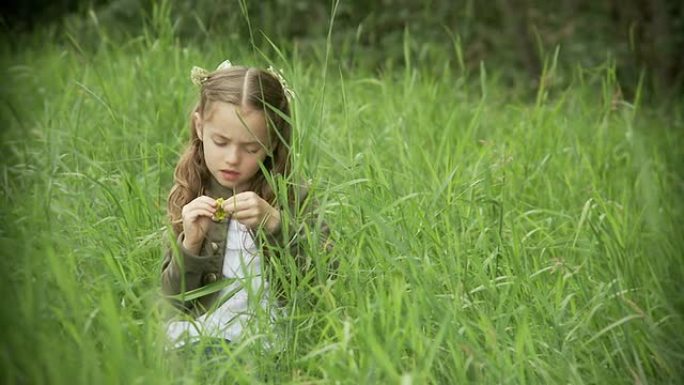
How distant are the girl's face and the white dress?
135 mm

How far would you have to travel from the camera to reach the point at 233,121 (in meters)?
2.41

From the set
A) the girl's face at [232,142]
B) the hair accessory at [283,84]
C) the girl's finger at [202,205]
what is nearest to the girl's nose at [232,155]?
the girl's face at [232,142]

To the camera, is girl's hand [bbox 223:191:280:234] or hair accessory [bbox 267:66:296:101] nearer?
girl's hand [bbox 223:191:280:234]

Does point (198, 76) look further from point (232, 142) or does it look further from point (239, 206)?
point (239, 206)

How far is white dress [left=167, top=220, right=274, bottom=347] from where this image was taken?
2.29m

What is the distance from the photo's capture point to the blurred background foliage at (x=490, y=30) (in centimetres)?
621

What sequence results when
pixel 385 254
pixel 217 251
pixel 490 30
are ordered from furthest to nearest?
pixel 490 30 < pixel 217 251 < pixel 385 254

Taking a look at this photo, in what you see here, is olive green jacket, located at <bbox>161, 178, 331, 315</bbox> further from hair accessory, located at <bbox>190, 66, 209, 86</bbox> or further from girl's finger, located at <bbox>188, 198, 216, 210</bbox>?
hair accessory, located at <bbox>190, 66, 209, 86</bbox>

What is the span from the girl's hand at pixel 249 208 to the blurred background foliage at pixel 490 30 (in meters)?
3.48

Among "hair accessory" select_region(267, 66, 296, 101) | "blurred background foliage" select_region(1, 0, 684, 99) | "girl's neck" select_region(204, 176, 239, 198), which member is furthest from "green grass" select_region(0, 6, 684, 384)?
"blurred background foliage" select_region(1, 0, 684, 99)

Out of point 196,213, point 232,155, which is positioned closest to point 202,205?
point 196,213

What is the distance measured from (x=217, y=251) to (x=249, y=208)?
16cm

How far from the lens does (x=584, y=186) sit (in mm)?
3600

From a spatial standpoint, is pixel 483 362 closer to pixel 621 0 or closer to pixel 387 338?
pixel 387 338
